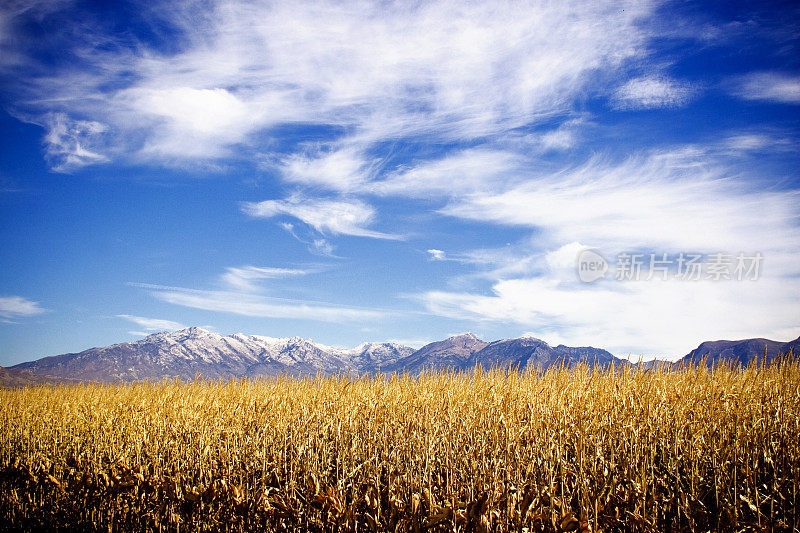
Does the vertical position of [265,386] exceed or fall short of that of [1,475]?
it exceeds it

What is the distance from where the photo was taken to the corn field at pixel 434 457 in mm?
4949

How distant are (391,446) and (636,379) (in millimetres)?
5904

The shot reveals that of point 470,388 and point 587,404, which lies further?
point 470,388

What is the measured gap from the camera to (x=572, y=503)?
5.57 metres

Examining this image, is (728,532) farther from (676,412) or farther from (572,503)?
(676,412)

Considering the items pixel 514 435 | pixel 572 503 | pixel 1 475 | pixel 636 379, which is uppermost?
pixel 636 379

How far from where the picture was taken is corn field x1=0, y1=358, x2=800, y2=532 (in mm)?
4949

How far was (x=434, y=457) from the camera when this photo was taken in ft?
22.4

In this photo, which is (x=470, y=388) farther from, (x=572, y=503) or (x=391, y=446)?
(x=572, y=503)

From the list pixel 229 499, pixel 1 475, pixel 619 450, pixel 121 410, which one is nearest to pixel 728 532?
pixel 619 450

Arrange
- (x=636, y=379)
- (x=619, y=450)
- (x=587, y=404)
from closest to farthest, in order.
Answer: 1. (x=619, y=450)
2. (x=587, y=404)
3. (x=636, y=379)

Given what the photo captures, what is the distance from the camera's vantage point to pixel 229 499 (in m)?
6.30

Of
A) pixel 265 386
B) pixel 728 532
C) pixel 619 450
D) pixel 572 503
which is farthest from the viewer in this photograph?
Result: pixel 265 386

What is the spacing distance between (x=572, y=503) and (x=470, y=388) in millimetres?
6030
